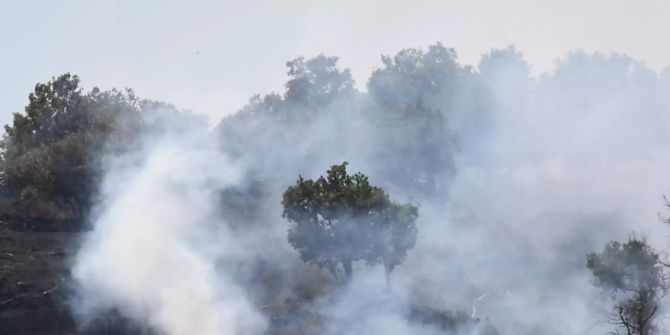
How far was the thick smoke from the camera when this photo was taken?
96.9 ft

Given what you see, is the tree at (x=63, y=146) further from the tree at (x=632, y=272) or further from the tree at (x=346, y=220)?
the tree at (x=632, y=272)

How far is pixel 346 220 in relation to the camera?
104ft

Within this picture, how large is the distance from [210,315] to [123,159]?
1356cm

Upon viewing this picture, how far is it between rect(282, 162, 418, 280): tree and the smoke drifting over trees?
691 mm

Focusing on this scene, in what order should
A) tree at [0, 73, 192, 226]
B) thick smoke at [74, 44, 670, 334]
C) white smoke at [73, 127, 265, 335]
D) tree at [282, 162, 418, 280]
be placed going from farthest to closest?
tree at [0, 73, 192, 226] → tree at [282, 162, 418, 280] → thick smoke at [74, 44, 670, 334] → white smoke at [73, 127, 265, 335]

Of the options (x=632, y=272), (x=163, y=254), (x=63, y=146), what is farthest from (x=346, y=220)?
(x=63, y=146)

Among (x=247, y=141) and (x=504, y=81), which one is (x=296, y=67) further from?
(x=504, y=81)

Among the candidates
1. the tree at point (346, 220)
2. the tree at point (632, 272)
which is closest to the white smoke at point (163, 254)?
the tree at point (346, 220)

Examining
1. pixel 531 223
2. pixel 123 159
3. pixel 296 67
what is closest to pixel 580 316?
pixel 531 223

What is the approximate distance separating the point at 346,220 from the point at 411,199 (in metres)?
17.2

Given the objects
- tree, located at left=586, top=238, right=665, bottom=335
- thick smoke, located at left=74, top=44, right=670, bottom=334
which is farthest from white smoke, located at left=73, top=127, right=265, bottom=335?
tree, located at left=586, top=238, right=665, bottom=335

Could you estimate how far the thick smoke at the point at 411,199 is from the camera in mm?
29547

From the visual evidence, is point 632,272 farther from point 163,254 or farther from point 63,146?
point 63,146

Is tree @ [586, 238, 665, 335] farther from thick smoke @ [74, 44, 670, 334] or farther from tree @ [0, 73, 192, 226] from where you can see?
tree @ [0, 73, 192, 226]
